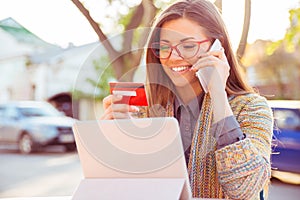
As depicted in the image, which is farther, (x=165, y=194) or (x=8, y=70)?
(x=8, y=70)

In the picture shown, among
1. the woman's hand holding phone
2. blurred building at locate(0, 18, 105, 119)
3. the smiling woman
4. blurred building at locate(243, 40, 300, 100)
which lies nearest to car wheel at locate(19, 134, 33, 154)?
blurred building at locate(0, 18, 105, 119)

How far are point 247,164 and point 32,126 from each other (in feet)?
20.2

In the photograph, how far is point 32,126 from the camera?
6.87m

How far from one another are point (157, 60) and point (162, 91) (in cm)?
10

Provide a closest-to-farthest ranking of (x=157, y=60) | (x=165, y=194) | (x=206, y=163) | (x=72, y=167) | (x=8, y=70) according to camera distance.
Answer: (x=165, y=194) → (x=206, y=163) → (x=157, y=60) → (x=72, y=167) → (x=8, y=70)

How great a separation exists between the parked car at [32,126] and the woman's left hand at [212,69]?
5864 mm

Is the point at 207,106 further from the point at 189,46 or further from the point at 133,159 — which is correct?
the point at 133,159

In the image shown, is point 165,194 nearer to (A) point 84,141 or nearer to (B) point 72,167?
(A) point 84,141

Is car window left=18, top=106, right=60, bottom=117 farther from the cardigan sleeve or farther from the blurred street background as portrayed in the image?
the cardigan sleeve

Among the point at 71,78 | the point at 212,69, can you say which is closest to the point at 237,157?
the point at 212,69

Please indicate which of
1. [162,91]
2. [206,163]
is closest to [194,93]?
[162,91]

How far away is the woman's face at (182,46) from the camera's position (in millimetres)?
1087

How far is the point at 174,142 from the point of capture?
78 cm

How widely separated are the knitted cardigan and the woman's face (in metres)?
0.10
